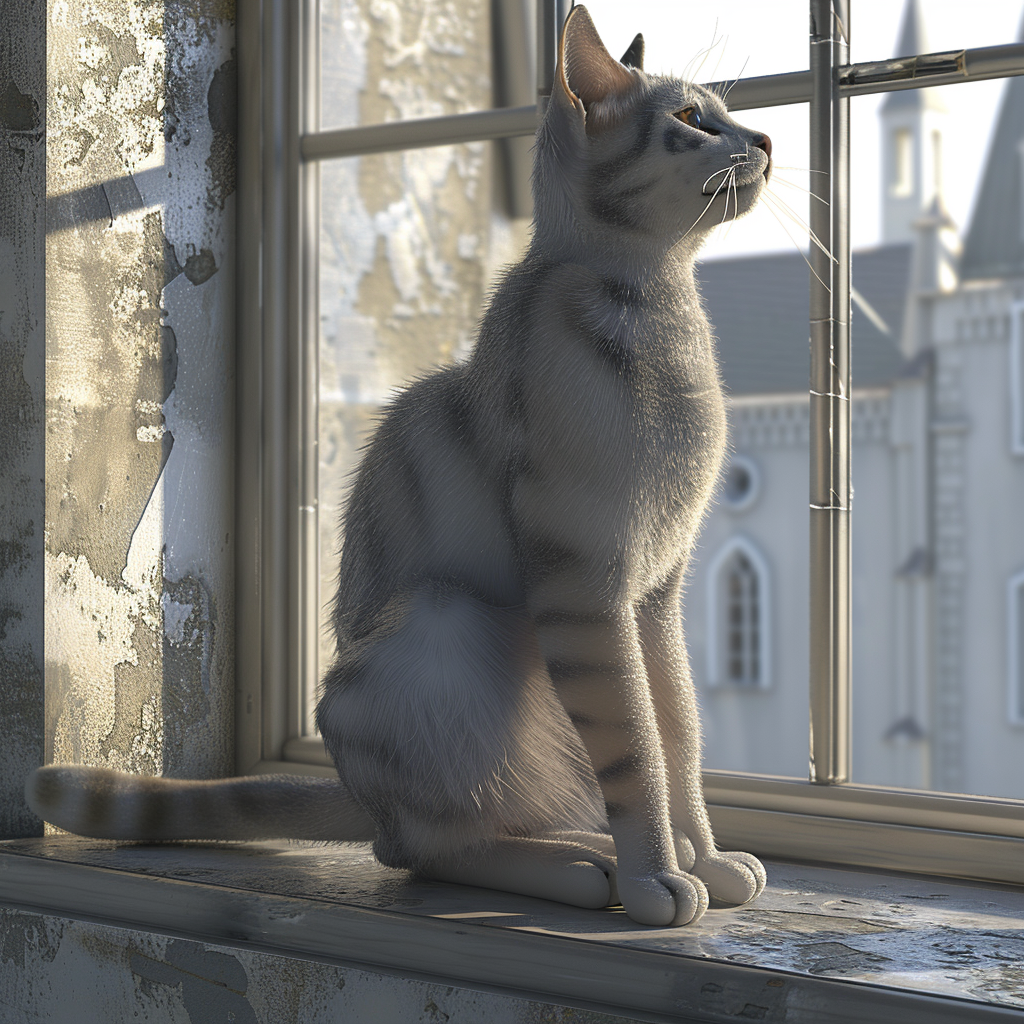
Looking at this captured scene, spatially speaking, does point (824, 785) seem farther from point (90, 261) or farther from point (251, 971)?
A: point (90, 261)

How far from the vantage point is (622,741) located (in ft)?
3.05

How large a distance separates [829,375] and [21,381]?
894 mm

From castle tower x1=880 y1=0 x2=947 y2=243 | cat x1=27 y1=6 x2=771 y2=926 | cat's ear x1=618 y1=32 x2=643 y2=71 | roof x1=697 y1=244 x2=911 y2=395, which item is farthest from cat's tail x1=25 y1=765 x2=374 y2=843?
castle tower x1=880 y1=0 x2=947 y2=243

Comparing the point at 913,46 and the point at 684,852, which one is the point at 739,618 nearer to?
the point at 913,46

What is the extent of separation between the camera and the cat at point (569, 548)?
935mm

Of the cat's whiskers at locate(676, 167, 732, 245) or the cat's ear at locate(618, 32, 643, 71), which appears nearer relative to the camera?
the cat's whiskers at locate(676, 167, 732, 245)

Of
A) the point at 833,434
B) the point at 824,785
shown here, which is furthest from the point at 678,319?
the point at 824,785

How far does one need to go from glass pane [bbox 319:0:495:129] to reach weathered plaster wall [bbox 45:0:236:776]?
1.95 meters

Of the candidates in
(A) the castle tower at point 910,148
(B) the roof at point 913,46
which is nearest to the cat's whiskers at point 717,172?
(A) the castle tower at point 910,148

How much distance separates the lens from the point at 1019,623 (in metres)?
21.7

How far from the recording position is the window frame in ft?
3.94

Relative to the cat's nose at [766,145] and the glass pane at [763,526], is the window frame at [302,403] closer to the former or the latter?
the cat's nose at [766,145]

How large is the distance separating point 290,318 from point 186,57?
1.14ft

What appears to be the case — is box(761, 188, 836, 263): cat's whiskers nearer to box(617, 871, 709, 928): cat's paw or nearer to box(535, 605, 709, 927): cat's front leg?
box(535, 605, 709, 927): cat's front leg
